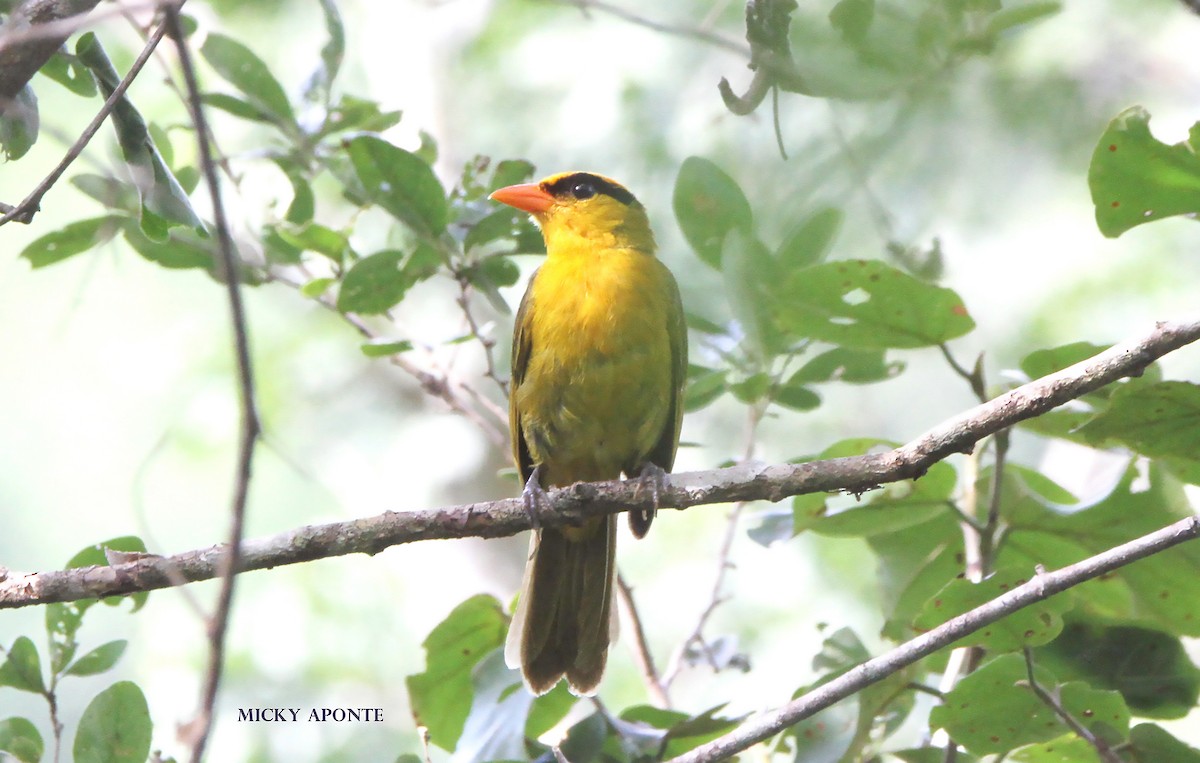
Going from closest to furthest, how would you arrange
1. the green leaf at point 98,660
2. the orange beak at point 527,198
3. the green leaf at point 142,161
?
the green leaf at point 142,161 → the green leaf at point 98,660 → the orange beak at point 527,198

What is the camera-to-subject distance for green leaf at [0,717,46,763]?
2.50 meters

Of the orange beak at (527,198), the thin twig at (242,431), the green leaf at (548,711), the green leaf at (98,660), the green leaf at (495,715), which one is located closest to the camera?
the thin twig at (242,431)

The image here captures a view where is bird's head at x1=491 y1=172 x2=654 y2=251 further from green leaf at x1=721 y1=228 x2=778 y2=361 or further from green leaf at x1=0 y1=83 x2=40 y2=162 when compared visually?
green leaf at x1=0 y1=83 x2=40 y2=162

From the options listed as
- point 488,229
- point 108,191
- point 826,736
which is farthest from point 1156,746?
point 108,191

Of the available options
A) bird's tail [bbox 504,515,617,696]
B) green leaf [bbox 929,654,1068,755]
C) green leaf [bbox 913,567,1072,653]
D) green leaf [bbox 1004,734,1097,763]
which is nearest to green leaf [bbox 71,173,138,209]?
bird's tail [bbox 504,515,617,696]

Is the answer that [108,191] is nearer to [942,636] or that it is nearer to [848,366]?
[848,366]

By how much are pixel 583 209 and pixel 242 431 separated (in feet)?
9.23

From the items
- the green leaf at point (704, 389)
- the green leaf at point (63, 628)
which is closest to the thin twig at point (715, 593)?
the green leaf at point (704, 389)

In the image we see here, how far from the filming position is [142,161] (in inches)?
99.0

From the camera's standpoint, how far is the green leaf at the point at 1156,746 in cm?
236

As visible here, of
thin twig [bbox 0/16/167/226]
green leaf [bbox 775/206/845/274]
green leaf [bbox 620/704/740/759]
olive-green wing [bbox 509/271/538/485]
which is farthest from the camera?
olive-green wing [bbox 509/271/538/485]

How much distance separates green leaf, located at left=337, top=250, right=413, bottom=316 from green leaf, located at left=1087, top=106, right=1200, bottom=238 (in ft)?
6.14

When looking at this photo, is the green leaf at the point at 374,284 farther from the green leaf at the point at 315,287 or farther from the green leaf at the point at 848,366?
the green leaf at the point at 848,366

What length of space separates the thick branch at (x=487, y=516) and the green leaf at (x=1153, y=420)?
0.25 meters
